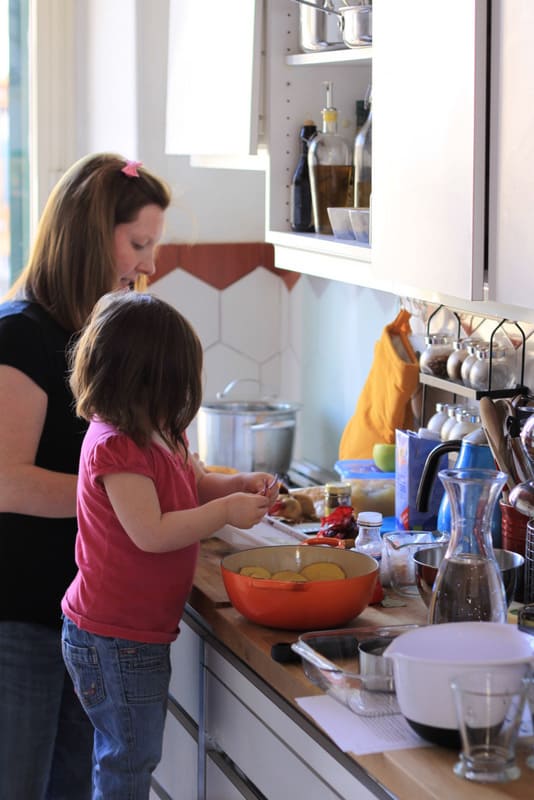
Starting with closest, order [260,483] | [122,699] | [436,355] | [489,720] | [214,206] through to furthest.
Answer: [489,720]
[122,699]
[260,483]
[436,355]
[214,206]

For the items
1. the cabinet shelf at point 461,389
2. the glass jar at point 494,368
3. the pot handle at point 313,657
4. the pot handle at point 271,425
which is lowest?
the pot handle at point 313,657

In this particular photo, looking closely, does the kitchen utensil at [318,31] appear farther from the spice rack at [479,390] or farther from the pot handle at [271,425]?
the pot handle at [271,425]

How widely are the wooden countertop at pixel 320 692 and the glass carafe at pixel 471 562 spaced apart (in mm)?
202

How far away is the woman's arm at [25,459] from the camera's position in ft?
5.98

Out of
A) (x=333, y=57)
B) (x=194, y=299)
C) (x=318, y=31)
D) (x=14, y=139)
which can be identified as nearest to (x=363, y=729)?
(x=333, y=57)

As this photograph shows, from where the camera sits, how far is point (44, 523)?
6.30 ft

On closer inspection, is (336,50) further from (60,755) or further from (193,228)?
(60,755)

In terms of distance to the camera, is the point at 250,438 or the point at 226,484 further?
the point at 250,438

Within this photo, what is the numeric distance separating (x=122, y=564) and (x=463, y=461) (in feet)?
1.87

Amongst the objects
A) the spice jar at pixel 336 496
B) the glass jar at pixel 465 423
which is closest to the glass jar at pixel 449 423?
the glass jar at pixel 465 423

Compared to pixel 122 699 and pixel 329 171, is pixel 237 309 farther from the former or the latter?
pixel 122 699

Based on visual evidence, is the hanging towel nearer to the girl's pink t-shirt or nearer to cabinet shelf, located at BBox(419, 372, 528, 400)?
cabinet shelf, located at BBox(419, 372, 528, 400)

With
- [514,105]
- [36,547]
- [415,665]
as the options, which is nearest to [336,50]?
[514,105]

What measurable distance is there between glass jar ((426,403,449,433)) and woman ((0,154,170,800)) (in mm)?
654
